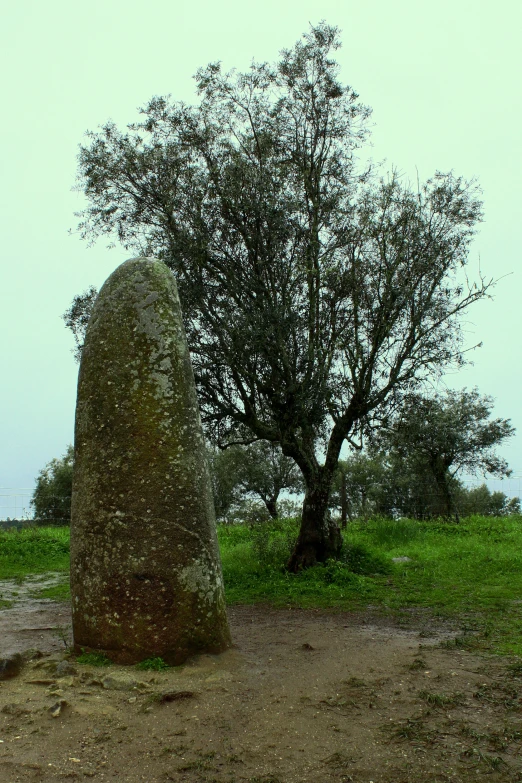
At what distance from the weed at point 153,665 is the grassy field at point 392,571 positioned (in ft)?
12.4

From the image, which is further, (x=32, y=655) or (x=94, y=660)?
(x=32, y=655)

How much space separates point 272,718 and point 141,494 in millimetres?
2561

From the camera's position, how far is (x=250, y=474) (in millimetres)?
41594

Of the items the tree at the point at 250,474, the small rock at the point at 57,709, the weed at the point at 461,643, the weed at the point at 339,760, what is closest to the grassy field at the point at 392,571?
the weed at the point at 461,643

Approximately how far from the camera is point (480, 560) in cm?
1595

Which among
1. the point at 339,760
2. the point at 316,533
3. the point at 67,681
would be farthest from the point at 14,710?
the point at 316,533

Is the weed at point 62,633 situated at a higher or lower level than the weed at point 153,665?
higher

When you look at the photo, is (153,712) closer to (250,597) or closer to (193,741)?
(193,741)

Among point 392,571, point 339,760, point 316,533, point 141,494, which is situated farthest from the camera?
point 316,533

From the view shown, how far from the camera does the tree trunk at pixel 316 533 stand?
1509cm

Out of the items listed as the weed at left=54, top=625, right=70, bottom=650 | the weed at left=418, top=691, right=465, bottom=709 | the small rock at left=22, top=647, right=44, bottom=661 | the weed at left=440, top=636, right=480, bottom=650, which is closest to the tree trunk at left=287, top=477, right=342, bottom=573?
the weed at left=54, top=625, right=70, bottom=650

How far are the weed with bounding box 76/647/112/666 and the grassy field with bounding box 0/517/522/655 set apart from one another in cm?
427

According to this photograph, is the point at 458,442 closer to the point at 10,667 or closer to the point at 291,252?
the point at 291,252

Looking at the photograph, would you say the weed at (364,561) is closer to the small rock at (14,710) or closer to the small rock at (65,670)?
the small rock at (65,670)
